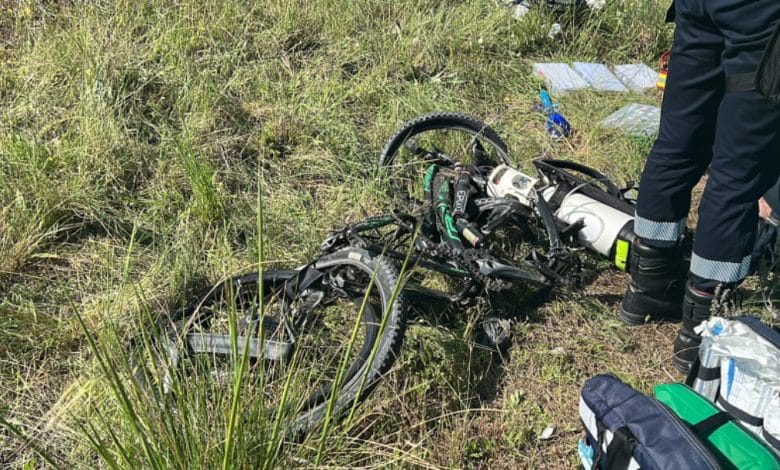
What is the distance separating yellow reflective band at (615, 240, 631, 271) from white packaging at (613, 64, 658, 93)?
236cm

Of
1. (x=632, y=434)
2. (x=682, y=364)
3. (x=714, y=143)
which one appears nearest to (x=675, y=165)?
(x=714, y=143)

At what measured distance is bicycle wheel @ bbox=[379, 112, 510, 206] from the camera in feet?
13.4

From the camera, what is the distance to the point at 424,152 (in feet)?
13.6

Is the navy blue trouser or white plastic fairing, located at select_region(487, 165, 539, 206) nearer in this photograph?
the navy blue trouser

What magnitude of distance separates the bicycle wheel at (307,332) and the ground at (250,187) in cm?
14

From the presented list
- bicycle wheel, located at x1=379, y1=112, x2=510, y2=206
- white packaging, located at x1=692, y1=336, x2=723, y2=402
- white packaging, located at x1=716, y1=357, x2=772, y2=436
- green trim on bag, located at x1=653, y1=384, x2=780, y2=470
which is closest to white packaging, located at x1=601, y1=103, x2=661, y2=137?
bicycle wheel, located at x1=379, y1=112, x2=510, y2=206

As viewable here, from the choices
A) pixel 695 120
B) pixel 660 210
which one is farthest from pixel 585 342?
pixel 695 120

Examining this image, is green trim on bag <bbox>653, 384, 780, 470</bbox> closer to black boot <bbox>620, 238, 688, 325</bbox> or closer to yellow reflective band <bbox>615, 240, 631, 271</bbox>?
black boot <bbox>620, 238, 688, 325</bbox>

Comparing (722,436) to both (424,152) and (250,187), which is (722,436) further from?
(250,187)

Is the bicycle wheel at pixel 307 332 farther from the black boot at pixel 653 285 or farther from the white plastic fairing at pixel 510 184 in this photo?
the black boot at pixel 653 285

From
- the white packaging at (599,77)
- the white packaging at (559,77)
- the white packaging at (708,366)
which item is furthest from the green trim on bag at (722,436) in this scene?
the white packaging at (599,77)

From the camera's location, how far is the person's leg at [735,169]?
8.33 ft

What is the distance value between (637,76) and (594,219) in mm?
2458

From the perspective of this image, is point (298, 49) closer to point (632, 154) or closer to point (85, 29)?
point (85, 29)
